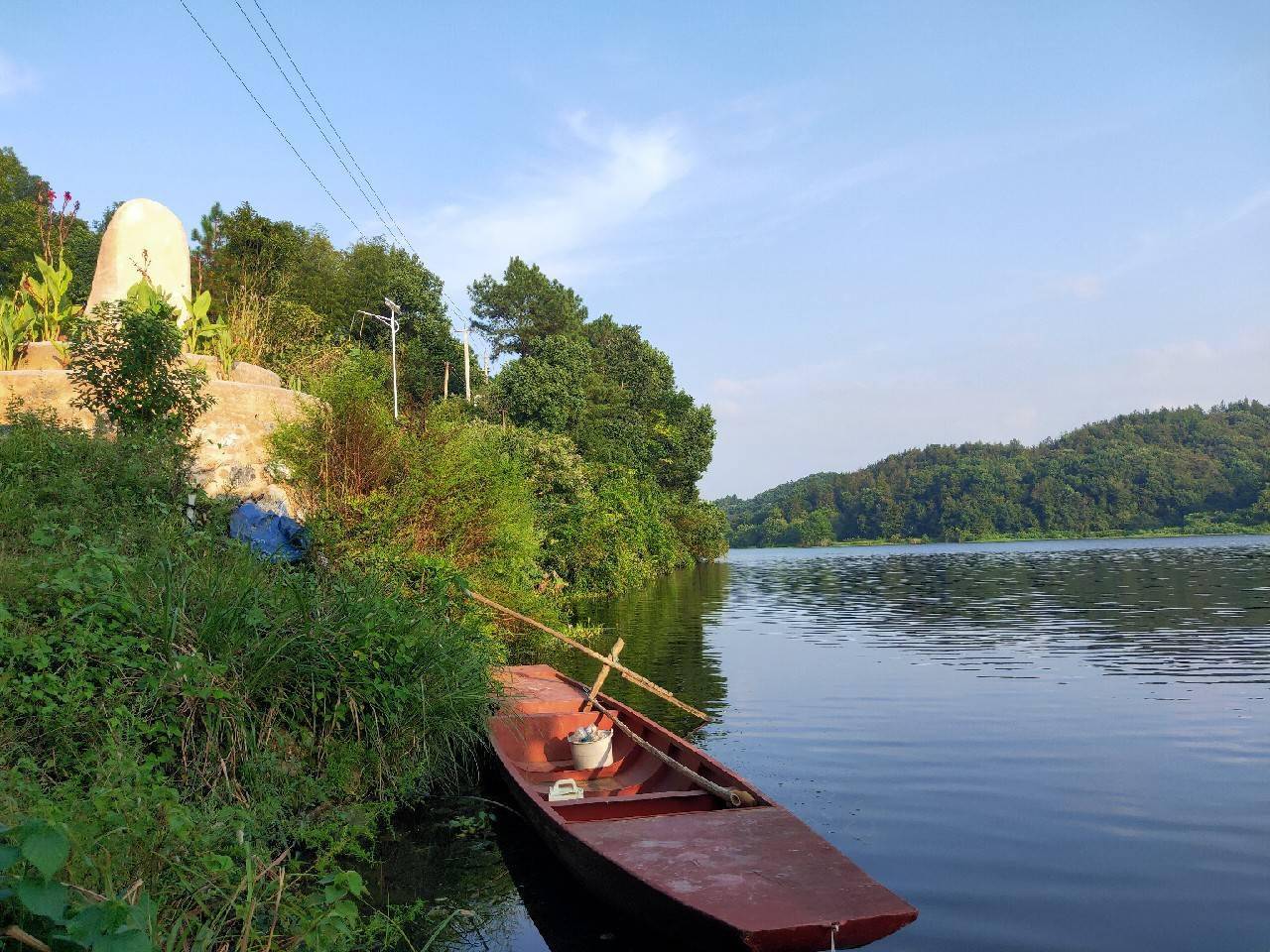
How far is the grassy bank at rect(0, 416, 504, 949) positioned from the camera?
4484 millimetres

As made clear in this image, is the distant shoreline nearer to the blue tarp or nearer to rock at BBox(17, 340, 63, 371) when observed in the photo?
the blue tarp

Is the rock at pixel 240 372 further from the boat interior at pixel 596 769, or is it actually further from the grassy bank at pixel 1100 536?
the grassy bank at pixel 1100 536

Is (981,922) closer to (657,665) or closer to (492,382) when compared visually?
(657,665)

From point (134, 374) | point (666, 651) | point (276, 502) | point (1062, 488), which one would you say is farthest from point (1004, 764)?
point (1062, 488)

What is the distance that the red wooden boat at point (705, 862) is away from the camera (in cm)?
514

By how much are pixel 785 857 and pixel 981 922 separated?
1.70m

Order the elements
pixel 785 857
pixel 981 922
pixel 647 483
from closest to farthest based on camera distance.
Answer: pixel 785 857 < pixel 981 922 < pixel 647 483

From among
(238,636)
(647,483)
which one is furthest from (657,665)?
(647,483)

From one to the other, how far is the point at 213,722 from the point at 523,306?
5714 cm

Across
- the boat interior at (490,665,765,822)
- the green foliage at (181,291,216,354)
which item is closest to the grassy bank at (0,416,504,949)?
the boat interior at (490,665,765,822)

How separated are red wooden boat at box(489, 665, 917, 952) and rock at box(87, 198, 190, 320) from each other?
47.4 feet

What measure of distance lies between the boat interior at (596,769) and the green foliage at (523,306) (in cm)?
5143

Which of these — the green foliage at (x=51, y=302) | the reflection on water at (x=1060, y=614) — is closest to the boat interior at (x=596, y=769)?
the reflection on water at (x=1060, y=614)

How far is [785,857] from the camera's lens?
19.9 ft
